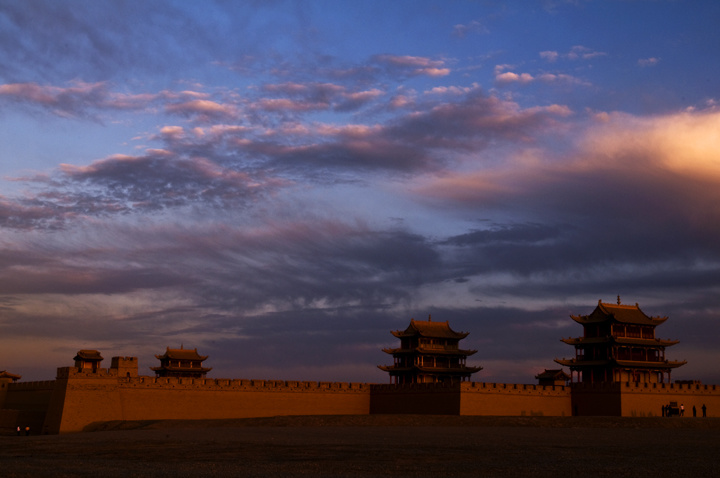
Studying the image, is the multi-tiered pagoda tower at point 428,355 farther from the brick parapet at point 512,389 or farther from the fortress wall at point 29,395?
the fortress wall at point 29,395

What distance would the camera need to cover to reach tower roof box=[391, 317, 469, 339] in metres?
66.7

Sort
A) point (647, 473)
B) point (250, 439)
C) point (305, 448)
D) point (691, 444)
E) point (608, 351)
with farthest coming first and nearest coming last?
point (608, 351), point (250, 439), point (691, 444), point (305, 448), point (647, 473)

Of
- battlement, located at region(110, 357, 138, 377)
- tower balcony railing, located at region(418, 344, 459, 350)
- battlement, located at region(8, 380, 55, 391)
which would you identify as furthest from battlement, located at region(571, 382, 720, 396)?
battlement, located at region(8, 380, 55, 391)

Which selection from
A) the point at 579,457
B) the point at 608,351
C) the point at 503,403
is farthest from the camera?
the point at 608,351

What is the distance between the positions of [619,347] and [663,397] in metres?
5.06

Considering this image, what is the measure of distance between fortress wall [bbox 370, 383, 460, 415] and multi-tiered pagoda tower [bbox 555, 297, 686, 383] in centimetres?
1111

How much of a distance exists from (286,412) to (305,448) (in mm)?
30547

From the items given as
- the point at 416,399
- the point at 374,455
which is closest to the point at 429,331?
the point at 416,399

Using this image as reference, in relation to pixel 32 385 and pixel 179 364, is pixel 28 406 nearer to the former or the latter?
pixel 32 385

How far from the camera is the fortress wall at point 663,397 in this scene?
175 ft

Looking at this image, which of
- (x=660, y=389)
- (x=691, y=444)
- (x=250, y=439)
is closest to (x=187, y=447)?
(x=250, y=439)

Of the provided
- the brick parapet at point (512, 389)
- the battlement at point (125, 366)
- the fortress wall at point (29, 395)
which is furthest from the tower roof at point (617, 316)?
the fortress wall at point (29, 395)

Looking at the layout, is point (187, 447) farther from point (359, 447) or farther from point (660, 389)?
point (660, 389)

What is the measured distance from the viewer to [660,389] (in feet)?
181
